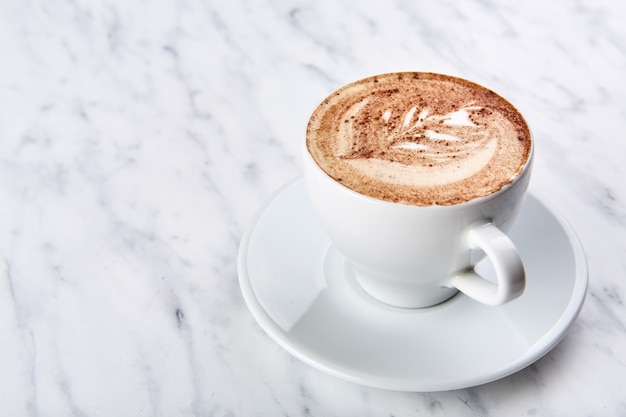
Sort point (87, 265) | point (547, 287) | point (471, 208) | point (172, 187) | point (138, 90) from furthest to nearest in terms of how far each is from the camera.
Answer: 1. point (138, 90)
2. point (172, 187)
3. point (87, 265)
4. point (547, 287)
5. point (471, 208)

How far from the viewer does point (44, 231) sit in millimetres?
1010

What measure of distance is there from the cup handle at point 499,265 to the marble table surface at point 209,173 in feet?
0.35

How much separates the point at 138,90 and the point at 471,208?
773 mm

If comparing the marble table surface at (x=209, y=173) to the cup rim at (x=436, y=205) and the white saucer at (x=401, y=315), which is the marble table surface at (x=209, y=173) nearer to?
the white saucer at (x=401, y=315)

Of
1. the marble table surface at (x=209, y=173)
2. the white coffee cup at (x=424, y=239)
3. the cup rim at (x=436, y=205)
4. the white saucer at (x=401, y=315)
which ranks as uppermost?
the cup rim at (x=436, y=205)

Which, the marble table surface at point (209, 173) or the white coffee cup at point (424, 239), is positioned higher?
the white coffee cup at point (424, 239)

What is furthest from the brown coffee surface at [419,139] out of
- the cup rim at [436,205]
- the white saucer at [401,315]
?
the white saucer at [401,315]

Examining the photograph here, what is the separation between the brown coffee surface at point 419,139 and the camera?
0.75m

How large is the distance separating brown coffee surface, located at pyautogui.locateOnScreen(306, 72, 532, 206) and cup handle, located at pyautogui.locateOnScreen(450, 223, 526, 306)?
0.04m

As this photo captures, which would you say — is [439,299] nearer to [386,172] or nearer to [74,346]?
[386,172]

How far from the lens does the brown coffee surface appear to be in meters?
0.75

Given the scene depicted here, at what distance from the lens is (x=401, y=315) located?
0.81 metres

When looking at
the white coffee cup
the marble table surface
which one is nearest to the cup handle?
the white coffee cup

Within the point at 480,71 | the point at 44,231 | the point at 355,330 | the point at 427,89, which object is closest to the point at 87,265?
the point at 44,231
